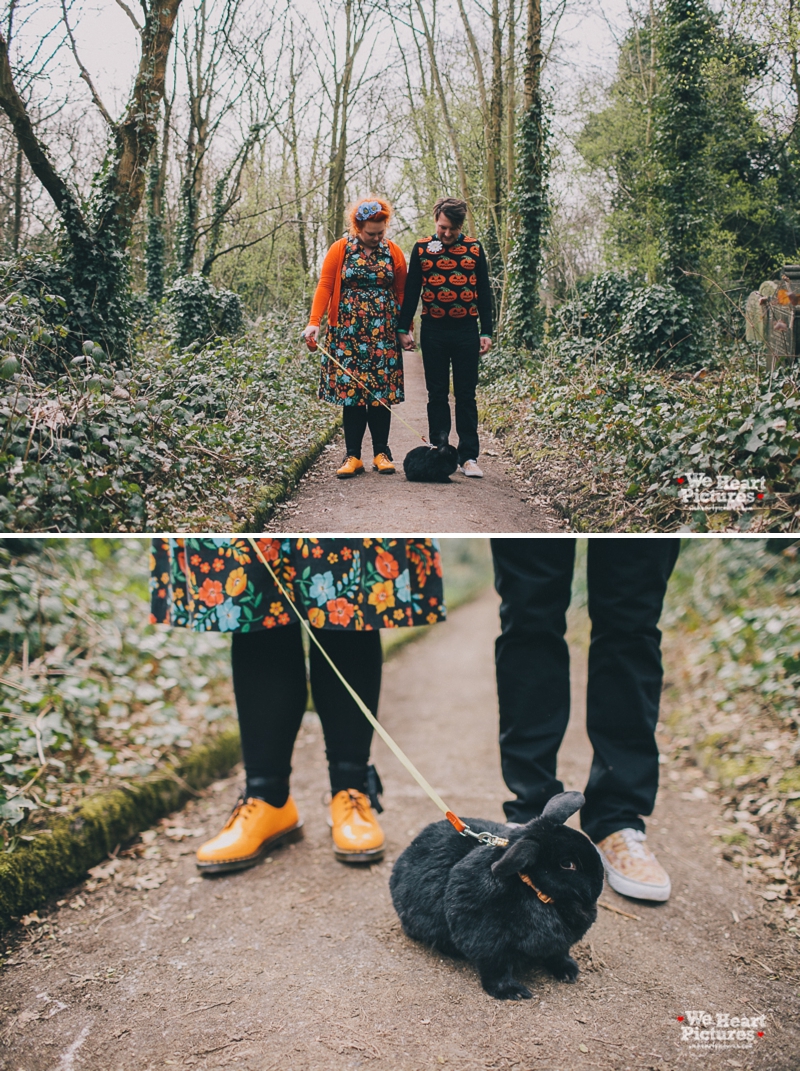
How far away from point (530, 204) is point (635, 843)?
3.17m

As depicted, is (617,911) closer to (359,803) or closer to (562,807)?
(562,807)

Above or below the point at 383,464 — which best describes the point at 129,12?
above

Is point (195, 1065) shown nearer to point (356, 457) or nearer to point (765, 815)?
point (765, 815)

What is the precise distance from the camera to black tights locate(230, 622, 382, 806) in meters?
2.32

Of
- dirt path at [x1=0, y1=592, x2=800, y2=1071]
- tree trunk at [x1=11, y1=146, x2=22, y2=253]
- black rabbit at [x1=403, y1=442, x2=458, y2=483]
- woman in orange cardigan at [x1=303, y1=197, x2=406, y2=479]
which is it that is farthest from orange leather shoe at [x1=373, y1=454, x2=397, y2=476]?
tree trunk at [x1=11, y1=146, x2=22, y2=253]

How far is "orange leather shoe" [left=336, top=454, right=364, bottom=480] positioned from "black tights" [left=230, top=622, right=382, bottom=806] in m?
1.35

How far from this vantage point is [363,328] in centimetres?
396

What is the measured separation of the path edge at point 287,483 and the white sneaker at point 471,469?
80 centimetres

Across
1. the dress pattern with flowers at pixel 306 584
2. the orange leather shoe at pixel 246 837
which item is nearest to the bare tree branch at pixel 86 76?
the dress pattern with flowers at pixel 306 584

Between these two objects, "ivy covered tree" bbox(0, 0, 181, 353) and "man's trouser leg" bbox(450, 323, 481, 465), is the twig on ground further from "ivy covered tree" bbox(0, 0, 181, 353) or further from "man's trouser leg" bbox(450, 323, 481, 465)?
"ivy covered tree" bbox(0, 0, 181, 353)

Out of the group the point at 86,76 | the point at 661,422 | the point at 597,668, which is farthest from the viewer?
the point at 86,76

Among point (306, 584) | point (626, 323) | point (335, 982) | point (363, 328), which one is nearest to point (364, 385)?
point (363, 328)

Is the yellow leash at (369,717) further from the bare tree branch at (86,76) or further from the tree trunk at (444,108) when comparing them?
the bare tree branch at (86,76)

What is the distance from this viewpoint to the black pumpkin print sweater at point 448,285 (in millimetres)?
3693
